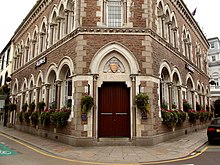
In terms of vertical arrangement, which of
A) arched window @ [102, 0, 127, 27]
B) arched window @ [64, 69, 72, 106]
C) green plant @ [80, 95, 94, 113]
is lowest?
green plant @ [80, 95, 94, 113]

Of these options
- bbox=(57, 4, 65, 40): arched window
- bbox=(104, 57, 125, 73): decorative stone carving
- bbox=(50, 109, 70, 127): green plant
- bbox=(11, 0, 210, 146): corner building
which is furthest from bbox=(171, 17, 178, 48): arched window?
bbox=(50, 109, 70, 127): green plant

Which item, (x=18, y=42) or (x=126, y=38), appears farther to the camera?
(x=18, y=42)

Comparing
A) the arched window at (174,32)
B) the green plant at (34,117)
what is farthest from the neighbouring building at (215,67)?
the green plant at (34,117)

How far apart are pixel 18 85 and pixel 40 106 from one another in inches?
340

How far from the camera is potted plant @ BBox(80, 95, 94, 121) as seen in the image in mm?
10039

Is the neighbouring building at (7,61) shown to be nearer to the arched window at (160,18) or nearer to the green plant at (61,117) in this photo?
the green plant at (61,117)

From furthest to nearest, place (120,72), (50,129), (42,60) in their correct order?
(42,60)
(50,129)
(120,72)

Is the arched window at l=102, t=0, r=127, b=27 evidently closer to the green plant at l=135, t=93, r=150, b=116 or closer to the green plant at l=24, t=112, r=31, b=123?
the green plant at l=135, t=93, r=150, b=116

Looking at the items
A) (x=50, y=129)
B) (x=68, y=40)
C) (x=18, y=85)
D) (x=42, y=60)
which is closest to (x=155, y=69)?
(x=68, y=40)

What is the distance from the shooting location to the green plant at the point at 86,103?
32.9 ft

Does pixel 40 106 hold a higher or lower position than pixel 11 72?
lower

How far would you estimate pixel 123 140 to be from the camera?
33.7 feet

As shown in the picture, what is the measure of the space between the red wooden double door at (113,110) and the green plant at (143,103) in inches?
31.5

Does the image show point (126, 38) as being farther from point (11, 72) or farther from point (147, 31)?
point (11, 72)
